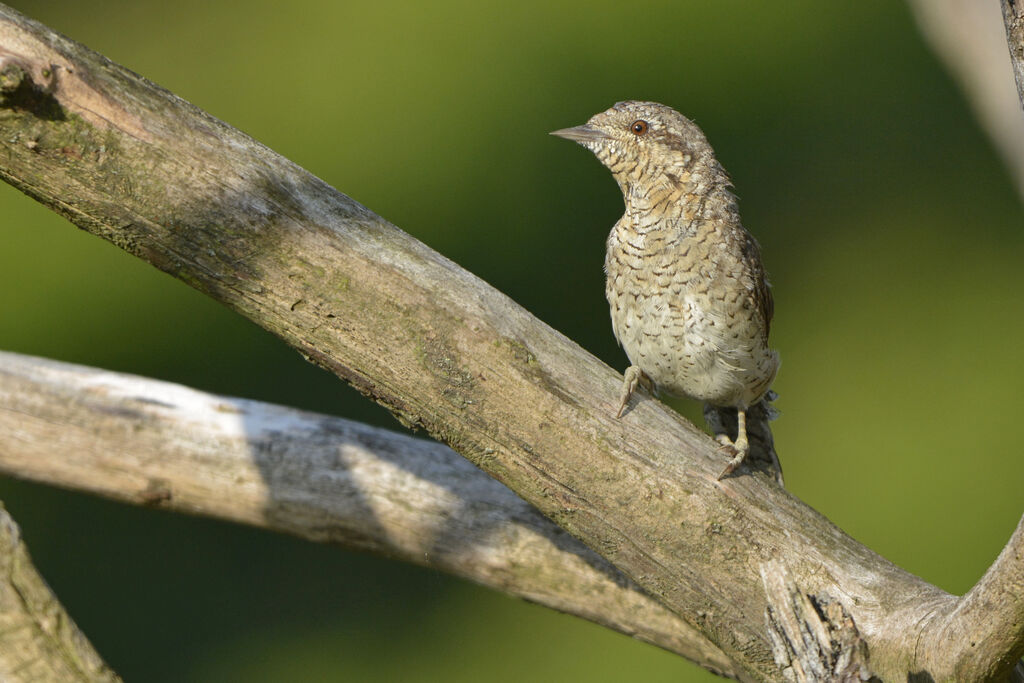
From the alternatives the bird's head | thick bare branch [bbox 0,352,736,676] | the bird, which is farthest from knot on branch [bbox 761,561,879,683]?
the bird's head

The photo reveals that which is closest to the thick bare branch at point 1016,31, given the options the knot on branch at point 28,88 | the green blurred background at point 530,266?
the knot on branch at point 28,88

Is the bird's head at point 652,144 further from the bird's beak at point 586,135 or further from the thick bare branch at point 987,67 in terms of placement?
the thick bare branch at point 987,67

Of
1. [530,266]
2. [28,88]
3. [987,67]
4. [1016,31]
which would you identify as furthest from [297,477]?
[530,266]

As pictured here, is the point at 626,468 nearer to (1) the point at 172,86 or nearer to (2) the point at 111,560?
(2) the point at 111,560

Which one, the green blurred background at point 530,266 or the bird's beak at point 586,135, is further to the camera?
the green blurred background at point 530,266

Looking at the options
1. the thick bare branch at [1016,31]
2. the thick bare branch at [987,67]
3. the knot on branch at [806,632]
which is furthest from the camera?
the thick bare branch at [987,67]

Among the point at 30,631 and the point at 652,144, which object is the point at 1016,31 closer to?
the point at 652,144
